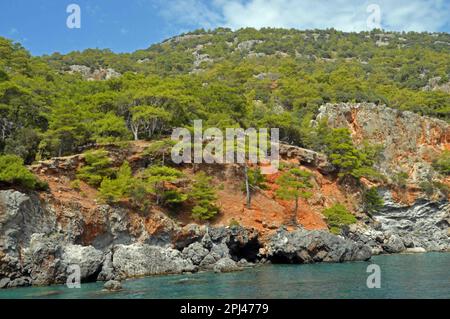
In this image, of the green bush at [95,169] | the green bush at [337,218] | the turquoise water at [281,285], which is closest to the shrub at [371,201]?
the green bush at [337,218]

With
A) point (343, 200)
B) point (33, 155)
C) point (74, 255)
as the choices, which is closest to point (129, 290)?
point (74, 255)

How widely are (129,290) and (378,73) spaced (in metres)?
87.0

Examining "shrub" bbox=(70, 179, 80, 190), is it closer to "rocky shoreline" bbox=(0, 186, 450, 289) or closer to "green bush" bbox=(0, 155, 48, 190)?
"rocky shoreline" bbox=(0, 186, 450, 289)

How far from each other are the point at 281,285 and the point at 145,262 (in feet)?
35.4

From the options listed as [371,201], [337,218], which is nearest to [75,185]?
[337,218]

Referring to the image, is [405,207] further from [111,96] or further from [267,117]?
[111,96]

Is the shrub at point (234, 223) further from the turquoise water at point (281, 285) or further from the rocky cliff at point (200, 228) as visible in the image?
the turquoise water at point (281, 285)

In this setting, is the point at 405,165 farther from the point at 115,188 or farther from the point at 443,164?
the point at 115,188

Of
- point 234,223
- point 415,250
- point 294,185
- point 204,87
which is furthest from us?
point 204,87

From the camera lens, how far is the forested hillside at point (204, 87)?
1628 inches

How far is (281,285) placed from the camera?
79.0 ft

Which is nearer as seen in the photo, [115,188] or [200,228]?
[115,188]

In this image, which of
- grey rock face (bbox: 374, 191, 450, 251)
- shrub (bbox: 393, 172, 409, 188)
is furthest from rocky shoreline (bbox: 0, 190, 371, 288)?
shrub (bbox: 393, 172, 409, 188)

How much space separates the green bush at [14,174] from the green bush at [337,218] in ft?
92.9
